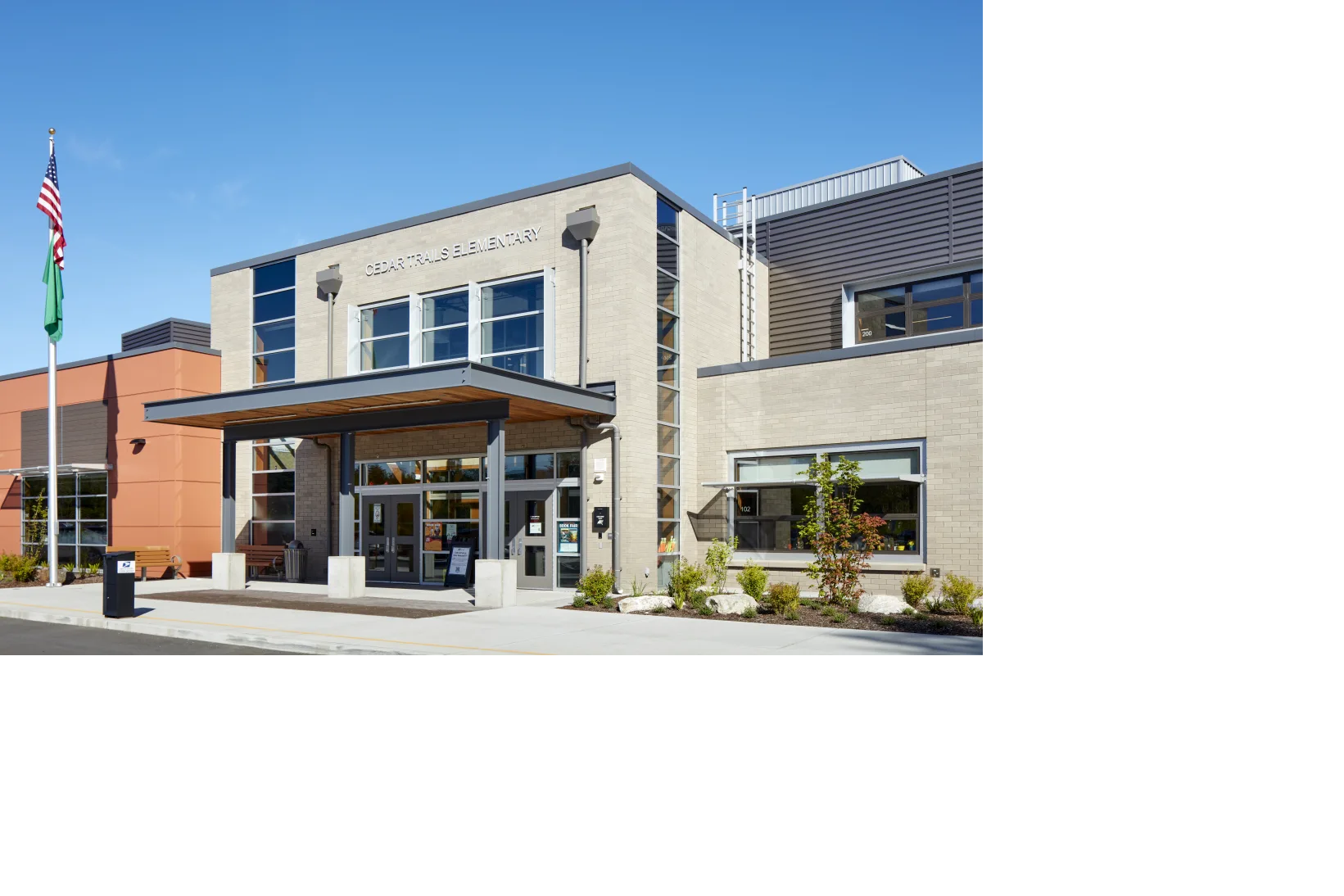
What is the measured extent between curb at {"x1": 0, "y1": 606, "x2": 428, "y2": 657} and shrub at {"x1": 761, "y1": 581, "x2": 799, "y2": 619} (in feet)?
18.9

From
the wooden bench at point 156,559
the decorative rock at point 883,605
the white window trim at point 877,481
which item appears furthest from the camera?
the wooden bench at point 156,559

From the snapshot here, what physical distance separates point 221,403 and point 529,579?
708 centimetres

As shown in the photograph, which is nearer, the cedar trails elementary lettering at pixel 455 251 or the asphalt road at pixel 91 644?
the asphalt road at pixel 91 644

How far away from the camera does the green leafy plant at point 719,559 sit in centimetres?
1977

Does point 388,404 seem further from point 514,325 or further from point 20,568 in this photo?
point 20,568

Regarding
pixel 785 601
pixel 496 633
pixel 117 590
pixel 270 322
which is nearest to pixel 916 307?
pixel 785 601

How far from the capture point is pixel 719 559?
20.1 m

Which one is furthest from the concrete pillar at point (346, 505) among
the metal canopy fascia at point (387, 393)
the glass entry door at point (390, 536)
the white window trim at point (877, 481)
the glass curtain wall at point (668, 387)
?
the white window trim at point (877, 481)

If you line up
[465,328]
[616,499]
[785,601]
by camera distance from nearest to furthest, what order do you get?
1. [785,601]
2. [616,499]
3. [465,328]

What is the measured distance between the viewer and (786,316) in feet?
82.6

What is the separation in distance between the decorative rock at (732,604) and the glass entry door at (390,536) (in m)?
8.81

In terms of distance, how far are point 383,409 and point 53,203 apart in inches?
449

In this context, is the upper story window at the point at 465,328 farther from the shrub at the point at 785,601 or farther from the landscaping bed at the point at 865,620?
the shrub at the point at 785,601

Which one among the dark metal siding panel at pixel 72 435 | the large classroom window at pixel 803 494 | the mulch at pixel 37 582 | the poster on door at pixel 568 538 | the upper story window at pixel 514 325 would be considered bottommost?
the mulch at pixel 37 582
